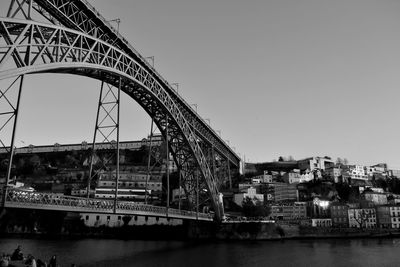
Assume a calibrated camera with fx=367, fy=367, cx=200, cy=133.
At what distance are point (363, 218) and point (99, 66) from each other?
6633 cm

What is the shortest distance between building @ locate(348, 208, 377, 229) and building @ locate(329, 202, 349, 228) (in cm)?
93

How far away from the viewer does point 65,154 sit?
124062 mm

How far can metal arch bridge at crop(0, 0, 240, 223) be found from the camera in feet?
61.7

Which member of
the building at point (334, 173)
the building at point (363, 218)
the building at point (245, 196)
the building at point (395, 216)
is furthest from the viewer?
the building at point (334, 173)

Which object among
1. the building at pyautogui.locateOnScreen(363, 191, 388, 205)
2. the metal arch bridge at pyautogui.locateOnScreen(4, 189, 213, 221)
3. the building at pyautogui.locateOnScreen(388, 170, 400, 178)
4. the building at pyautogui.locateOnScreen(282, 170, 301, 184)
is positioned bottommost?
the metal arch bridge at pyautogui.locateOnScreen(4, 189, 213, 221)

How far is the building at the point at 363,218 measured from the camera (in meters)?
74.2

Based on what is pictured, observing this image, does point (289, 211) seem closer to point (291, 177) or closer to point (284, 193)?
A: point (284, 193)

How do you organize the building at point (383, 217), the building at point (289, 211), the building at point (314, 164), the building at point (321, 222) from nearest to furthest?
the building at point (383, 217), the building at point (321, 222), the building at point (289, 211), the building at point (314, 164)

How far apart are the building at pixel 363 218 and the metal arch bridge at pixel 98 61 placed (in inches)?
1334

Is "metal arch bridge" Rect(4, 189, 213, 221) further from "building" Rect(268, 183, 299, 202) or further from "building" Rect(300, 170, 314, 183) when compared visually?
"building" Rect(300, 170, 314, 183)

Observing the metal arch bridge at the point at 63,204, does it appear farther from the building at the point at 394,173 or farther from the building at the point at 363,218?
the building at the point at 394,173

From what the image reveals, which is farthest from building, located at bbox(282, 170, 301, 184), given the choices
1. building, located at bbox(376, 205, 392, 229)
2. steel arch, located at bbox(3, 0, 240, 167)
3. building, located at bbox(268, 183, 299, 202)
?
steel arch, located at bbox(3, 0, 240, 167)

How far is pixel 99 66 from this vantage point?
25.9m

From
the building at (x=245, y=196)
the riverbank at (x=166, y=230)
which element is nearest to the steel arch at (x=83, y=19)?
the riverbank at (x=166, y=230)
